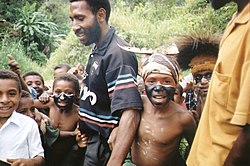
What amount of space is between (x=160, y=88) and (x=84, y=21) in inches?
30.3

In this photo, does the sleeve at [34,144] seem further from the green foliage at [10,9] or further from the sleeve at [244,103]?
the green foliage at [10,9]

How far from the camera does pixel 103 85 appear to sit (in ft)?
8.87

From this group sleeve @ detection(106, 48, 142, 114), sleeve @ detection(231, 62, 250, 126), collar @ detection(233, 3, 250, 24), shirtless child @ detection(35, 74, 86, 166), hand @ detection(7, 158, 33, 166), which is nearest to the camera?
sleeve @ detection(231, 62, 250, 126)

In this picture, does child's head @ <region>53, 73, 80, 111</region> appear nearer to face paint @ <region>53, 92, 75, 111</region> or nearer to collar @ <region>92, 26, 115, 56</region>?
face paint @ <region>53, 92, 75, 111</region>

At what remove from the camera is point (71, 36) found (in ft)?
41.3

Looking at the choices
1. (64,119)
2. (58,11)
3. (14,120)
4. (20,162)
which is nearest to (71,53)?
(58,11)

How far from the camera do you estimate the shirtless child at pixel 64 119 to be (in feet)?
11.5

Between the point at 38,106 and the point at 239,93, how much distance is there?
8.71 ft

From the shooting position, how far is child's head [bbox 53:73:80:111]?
3.61m

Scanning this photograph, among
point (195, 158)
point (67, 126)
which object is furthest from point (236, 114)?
point (67, 126)

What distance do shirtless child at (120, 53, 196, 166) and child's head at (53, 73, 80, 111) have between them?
1.22 metres

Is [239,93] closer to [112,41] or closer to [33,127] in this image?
[112,41]

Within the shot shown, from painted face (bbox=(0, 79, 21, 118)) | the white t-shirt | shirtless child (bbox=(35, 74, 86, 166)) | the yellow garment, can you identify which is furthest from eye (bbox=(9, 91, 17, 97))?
the yellow garment

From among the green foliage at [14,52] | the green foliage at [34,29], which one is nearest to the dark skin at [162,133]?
the green foliage at [14,52]
